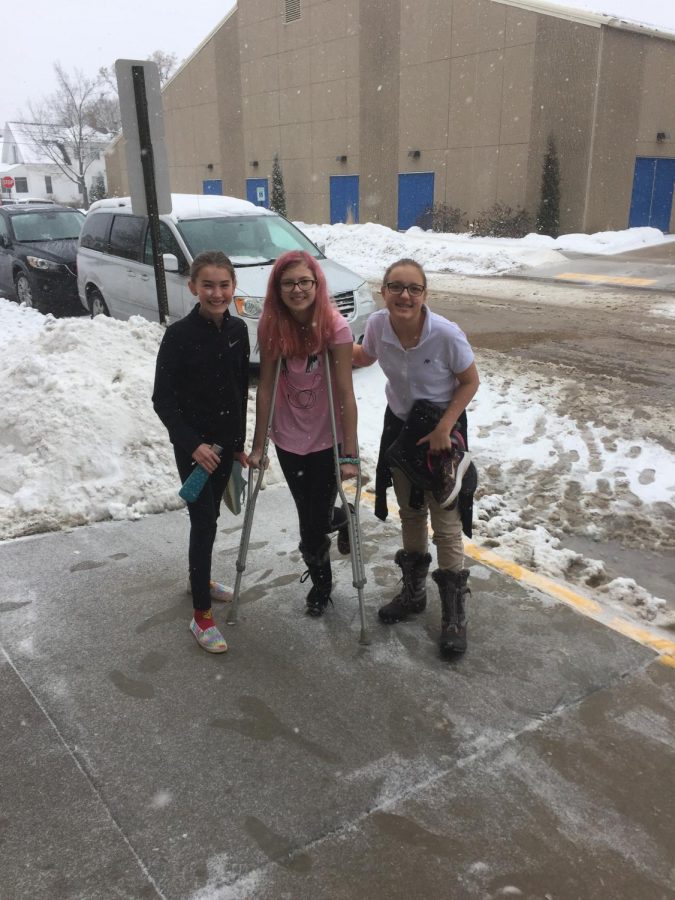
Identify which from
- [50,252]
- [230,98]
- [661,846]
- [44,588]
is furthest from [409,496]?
[230,98]

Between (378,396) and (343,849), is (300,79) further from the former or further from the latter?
(343,849)

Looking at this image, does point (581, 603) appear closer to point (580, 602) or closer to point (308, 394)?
point (580, 602)

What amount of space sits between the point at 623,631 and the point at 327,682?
1498 millimetres

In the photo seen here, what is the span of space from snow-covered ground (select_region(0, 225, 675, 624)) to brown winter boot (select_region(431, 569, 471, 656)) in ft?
3.19

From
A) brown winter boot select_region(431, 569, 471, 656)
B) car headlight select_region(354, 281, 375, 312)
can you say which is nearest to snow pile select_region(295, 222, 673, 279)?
car headlight select_region(354, 281, 375, 312)

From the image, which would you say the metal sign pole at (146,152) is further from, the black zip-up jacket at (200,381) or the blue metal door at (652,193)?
the blue metal door at (652,193)

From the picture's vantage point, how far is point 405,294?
3.12 metres

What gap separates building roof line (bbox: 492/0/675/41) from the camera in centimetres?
2077

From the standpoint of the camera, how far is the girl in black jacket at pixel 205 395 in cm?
322

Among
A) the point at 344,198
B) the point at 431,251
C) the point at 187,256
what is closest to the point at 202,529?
the point at 187,256

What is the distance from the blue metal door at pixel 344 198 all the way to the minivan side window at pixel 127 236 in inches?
793

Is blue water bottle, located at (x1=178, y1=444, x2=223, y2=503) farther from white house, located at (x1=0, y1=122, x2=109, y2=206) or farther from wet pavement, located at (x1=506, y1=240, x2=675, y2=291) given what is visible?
white house, located at (x1=0, y1=122, x2=109, y2=206)

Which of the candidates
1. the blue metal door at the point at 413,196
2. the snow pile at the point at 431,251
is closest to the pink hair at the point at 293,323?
the snow pile at the point at 431,251

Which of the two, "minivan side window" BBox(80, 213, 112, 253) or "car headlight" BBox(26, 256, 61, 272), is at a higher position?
"minivan side window" BBox(80, 213, 112, 253)
